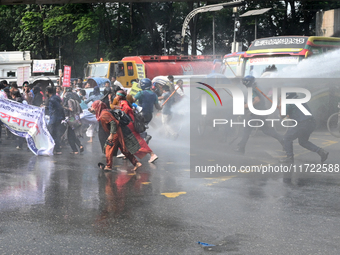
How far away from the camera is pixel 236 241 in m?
5.06

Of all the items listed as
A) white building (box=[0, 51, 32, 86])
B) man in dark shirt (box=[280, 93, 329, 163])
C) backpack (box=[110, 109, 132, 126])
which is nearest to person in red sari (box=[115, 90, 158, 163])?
backpack (box=[110, 109, 132, 126])

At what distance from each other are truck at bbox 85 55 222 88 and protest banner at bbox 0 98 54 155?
13.5 metres

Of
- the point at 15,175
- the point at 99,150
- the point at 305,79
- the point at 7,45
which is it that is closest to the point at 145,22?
the point at 7,45

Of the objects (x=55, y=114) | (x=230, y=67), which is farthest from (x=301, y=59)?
(x=55, y=114)

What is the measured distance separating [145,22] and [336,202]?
1482 inches

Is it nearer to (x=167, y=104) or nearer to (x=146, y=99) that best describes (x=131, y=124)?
(x=146, y=99)

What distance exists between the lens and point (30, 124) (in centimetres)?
1184

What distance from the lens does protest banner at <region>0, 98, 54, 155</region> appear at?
11.5 meters

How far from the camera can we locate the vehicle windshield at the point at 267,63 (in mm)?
16062

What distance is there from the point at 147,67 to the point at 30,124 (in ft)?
54.3

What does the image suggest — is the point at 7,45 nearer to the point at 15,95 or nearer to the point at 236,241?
the point at 15,95

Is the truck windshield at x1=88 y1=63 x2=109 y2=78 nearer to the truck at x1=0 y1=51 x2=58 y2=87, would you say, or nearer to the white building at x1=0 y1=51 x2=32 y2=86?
the truck at x1=0 y1=51 x2=58 y2=87

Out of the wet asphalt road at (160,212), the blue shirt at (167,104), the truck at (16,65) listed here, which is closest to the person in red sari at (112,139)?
the wet asphalt road at (160,212)

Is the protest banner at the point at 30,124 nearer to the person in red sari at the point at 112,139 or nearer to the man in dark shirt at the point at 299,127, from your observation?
the person in red sari at the point at 112,139
